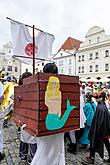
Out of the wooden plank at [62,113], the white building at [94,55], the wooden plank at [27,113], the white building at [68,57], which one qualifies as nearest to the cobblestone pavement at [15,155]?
the wooden plank at [27,113]

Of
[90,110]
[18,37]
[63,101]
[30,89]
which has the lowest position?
[90,110]

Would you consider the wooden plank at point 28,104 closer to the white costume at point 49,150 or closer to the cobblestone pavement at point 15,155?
the white costume at point 49,150

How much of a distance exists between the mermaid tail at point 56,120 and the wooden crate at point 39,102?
0.03m

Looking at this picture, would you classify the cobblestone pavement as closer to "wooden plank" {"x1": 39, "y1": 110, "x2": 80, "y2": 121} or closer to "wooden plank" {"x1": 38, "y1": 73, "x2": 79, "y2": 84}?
"wooden plank" {"x1": 39, "y1": 110, "x2": 80, "y2": 121}

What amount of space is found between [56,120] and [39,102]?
279 millimetres

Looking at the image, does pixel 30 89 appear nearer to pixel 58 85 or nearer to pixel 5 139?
pixel 58 85

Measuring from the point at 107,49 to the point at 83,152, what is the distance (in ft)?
105

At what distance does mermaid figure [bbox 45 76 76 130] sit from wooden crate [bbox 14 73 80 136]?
0.12ft

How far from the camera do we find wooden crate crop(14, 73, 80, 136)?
164 centimetres

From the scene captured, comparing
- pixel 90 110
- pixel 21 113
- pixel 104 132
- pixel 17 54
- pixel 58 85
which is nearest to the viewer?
pixel 58 85

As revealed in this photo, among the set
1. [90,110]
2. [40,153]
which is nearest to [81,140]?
[90,110]

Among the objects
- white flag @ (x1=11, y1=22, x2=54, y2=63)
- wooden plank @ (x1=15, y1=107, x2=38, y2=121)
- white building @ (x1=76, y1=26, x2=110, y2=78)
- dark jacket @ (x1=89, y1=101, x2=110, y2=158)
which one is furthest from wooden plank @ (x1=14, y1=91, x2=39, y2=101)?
white building @ (x1=76, y1=26, x2=110, y2=78)

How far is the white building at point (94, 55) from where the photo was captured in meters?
34.3

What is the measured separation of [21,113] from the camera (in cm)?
210
